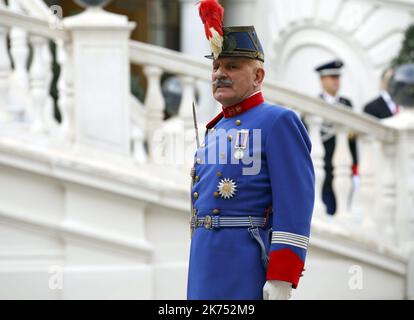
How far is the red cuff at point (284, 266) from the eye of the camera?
4.38 meters

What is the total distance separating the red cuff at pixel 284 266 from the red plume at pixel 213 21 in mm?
817

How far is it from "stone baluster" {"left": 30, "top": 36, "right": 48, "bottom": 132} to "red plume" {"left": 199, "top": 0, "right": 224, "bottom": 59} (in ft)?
11.0

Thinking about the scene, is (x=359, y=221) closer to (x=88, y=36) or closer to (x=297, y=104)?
(x=297, y=104)

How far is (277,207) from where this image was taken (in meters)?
4.45

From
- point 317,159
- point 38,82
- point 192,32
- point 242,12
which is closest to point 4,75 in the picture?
point 38,82

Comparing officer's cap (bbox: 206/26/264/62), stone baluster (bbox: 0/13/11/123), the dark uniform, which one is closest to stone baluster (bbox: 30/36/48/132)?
stone baluster (bbox: 0/13/11/123)

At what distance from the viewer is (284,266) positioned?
14.4 feet

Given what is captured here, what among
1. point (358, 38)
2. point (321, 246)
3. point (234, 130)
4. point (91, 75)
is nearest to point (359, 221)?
point (321, 246)

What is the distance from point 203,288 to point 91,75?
10.5 ft

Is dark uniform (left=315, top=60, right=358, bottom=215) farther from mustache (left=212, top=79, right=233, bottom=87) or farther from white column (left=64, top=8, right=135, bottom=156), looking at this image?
mustache (left=212, top=79, right=233, bottom=87)

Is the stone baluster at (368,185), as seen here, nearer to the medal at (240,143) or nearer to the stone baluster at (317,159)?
the stone baluster at (317,159)

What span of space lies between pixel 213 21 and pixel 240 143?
486mm

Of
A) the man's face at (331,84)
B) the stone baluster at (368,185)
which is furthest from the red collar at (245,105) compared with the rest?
the man's face at (331,84)

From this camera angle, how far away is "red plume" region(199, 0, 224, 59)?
4492 mm
